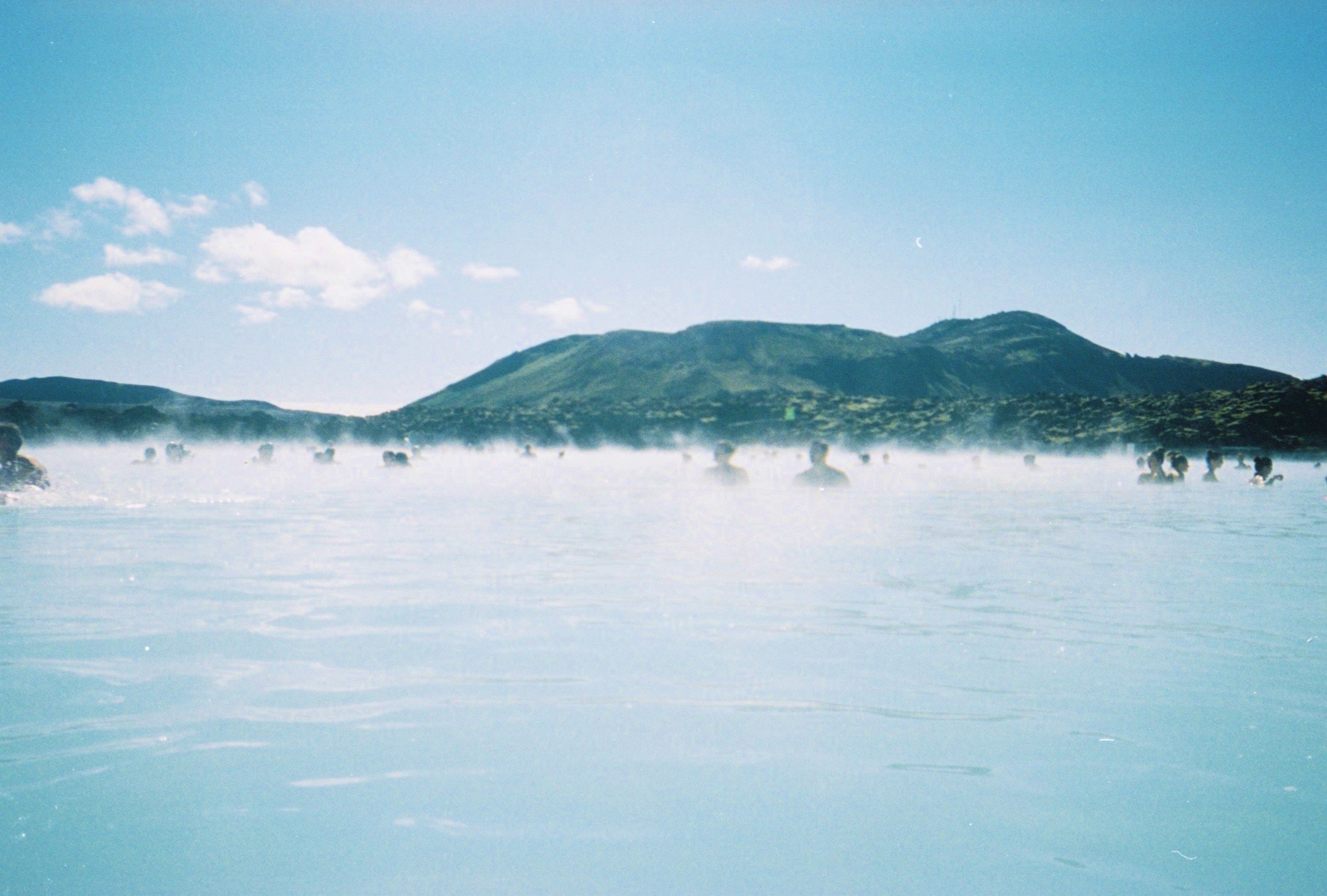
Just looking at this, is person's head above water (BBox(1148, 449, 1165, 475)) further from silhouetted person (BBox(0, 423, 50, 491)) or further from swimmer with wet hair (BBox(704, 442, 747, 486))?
silhouetted person (BBox(0, 423, 50, 491))

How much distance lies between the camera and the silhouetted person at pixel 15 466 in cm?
1498

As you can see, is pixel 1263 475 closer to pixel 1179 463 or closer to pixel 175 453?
pixel 1179 463

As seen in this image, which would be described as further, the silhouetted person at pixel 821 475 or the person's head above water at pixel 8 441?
the silhouetted person at pixel 821 475

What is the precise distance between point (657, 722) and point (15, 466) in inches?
628

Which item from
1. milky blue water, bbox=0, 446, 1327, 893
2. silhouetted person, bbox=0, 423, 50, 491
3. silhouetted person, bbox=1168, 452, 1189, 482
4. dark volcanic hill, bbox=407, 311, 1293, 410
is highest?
dark volcanic hill, bbox=407, 311, 1293, 410

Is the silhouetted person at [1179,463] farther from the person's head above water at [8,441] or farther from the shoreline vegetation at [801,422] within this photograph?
the person's head above water at [8,441]

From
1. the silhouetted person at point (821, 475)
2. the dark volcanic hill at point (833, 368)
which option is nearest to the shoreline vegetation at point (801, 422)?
the silhouetted person at point (821, 475)

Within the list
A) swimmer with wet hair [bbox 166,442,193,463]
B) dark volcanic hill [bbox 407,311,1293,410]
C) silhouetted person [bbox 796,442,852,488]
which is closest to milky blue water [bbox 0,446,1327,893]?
silhouetted person [bbox 796,442,852,488]

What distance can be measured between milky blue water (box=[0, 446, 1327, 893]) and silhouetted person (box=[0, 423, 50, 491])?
20.1ft

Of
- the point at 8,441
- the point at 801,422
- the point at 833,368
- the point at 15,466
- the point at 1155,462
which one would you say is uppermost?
the point at 833,368

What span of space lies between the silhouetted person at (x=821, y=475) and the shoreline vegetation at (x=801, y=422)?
35573mm

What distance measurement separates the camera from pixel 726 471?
75.6 feet

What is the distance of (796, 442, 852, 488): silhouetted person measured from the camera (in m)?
21.1

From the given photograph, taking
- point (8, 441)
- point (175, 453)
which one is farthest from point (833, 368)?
point (8, 441)
